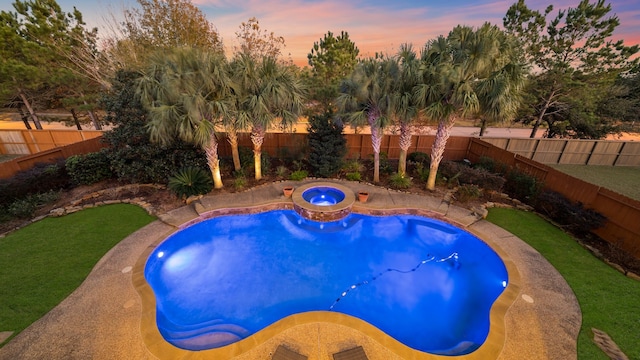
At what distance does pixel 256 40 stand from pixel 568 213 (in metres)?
22.2

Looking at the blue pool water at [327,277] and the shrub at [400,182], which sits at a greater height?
the shrub at [400,182]

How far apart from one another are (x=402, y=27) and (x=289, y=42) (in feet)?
31.0

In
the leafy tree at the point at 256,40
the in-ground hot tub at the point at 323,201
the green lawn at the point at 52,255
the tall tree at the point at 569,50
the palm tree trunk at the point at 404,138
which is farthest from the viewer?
the leafy tree at the point at 256,40

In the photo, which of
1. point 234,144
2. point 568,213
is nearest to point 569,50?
point 568,213

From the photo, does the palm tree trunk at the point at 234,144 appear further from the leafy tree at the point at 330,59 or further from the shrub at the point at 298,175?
the leafy tree at the point at 330,59

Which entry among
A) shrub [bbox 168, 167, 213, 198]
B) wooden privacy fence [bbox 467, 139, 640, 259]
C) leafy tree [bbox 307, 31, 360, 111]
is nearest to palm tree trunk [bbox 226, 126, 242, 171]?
shrub [bbox 168, 167, 213, 198]

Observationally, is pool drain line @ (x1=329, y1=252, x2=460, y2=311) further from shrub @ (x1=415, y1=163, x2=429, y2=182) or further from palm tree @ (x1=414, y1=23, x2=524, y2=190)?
palm tree @ (x1=414, y1=23, x2=524, y2=190)

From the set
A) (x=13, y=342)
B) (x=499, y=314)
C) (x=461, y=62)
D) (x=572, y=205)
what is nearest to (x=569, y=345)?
(x=499, y=314)

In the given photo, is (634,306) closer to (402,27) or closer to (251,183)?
(251,183)

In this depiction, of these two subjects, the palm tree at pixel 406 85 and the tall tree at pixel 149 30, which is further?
the tall tree at pixel 149 30

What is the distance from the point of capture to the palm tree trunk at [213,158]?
1102 cm

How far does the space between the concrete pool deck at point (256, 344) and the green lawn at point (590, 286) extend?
0.26 meters

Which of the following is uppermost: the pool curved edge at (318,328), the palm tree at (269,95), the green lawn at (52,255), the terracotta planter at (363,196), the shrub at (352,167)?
the palm tree at (269,95)

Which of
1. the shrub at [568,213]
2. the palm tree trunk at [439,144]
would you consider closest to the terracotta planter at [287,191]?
the palm tree trunk at [439,144]
